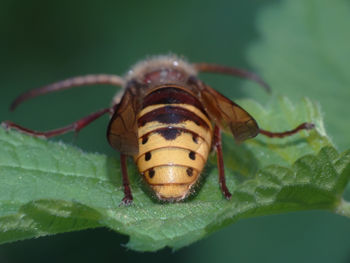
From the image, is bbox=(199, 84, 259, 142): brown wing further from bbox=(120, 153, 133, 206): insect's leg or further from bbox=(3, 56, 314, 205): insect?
bbox=(120, 153, 133, 206): insect's leg

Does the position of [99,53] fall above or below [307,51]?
above

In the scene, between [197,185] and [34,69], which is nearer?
[197,185]

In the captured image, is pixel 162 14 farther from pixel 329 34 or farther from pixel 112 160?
pixel 112 160

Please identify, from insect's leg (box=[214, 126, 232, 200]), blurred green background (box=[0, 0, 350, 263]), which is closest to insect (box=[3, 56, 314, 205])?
insect's leg (box=[214, 126, 232, 200])

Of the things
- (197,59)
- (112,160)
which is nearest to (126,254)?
(112,160)

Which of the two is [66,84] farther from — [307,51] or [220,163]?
[307,51]

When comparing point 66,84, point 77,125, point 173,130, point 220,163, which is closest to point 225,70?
point 66,84

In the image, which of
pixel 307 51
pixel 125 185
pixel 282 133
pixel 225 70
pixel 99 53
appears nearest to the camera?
pixel 125 185
